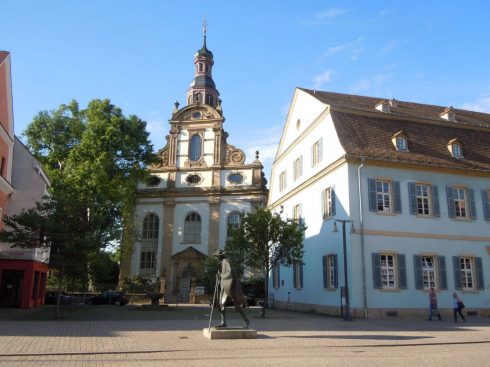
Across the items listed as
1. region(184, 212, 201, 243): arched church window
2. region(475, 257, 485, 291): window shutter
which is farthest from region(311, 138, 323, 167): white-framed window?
region(184, 212, 201, 243): arched church window

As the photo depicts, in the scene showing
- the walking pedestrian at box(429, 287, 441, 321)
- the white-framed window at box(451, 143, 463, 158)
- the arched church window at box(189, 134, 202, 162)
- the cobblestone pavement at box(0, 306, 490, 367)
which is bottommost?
the cobblestone pavement at box(0, 306, 490, 367)

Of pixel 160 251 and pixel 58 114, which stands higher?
pixel 58 114

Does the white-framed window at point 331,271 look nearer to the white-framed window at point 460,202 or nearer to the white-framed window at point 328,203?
the white-framed window at point 328,203

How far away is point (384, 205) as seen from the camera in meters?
22.4

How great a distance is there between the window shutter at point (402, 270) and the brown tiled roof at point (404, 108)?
7842 mm

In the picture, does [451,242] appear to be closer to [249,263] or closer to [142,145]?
[249,263]

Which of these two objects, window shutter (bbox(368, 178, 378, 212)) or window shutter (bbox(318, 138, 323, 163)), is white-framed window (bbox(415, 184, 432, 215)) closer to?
window shutter (bbox(368, 178, 378, 212))

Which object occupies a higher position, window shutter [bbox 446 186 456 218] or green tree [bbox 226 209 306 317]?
window shutter [bbox 446 186 456 218]

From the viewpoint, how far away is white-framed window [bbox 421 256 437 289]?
21875 millimetres

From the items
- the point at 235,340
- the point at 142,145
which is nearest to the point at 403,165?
the point at 235,340

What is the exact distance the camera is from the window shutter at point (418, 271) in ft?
70.7

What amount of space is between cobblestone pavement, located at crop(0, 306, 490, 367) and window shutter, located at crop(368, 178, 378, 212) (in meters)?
7.12

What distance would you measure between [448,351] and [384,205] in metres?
12.2

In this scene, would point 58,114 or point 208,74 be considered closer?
point 58,114
